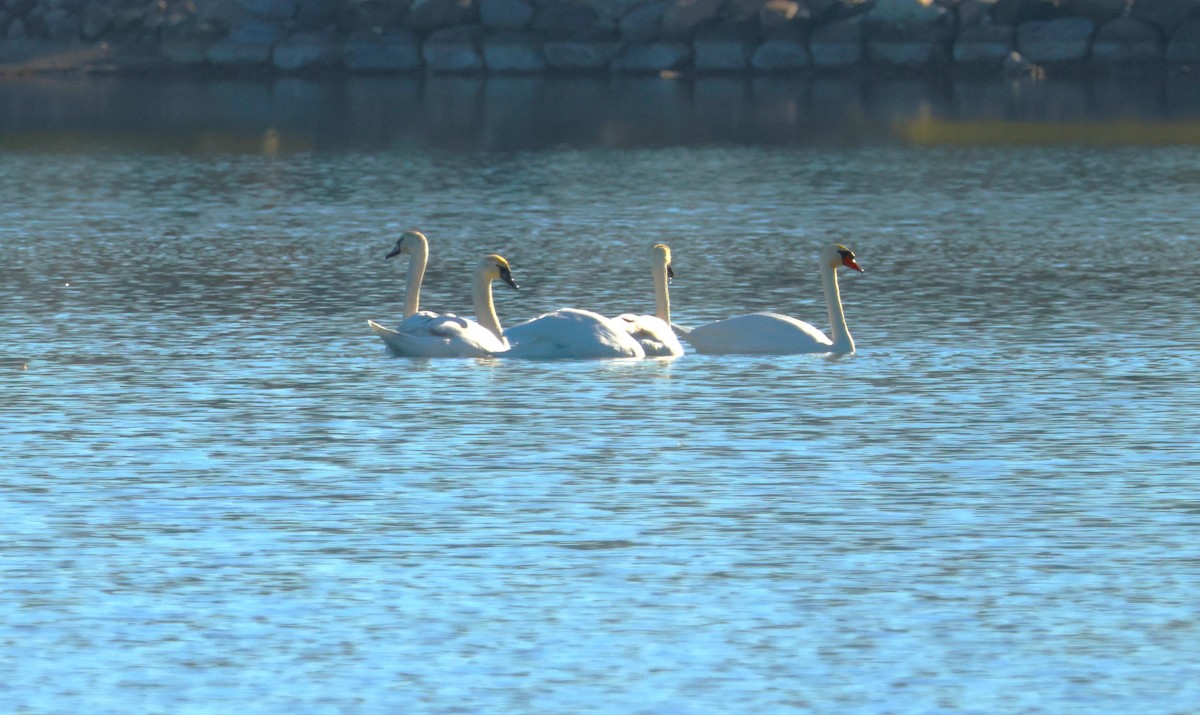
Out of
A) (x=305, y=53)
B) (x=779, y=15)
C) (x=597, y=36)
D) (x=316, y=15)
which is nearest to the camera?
(x=779, y=15)

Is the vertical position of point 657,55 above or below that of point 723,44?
below

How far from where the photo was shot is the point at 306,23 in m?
72.5

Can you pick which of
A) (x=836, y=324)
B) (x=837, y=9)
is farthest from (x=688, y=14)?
(x=836, y=324)

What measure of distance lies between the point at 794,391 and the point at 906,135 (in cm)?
3009

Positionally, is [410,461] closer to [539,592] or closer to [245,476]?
[245,476]

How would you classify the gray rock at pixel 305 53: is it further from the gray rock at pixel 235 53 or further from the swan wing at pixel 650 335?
the swan wing at pixel 650 335

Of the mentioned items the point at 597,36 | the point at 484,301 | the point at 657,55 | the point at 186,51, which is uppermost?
the point at 484,301

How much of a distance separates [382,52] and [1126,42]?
1953cm

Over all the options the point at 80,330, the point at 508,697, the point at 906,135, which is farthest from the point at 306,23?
the point at 508,697

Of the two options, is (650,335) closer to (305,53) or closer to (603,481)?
(603,481)

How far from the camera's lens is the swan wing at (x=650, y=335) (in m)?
A: 19.0

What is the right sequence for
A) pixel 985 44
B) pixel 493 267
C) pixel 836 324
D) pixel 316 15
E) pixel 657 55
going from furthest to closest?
1. pixel 316 15
2. pixel 657 55
3. pixel 985 44
4. pixel 493 267
5. pixel 836 324

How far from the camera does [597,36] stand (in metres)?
69.4

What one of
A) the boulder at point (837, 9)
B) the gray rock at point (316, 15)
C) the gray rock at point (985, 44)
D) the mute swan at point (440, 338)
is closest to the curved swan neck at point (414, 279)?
the mute swan at point (440, 338)
